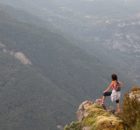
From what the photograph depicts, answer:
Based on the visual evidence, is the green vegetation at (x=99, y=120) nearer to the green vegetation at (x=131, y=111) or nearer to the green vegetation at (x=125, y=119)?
the green vegetation at (x=125, y=119)

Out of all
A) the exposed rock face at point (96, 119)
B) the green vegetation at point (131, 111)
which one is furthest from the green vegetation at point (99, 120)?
the green vegetation at point (131, 111)

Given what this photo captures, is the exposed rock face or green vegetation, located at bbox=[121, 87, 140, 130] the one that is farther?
the exposed rock face

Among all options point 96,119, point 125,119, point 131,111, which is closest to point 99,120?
point 96,119

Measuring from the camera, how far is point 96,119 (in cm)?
3406

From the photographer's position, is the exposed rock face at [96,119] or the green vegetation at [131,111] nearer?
the green vegetation at [131,111]

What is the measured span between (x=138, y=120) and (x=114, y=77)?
9467 millimetres

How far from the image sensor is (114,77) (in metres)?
36.5

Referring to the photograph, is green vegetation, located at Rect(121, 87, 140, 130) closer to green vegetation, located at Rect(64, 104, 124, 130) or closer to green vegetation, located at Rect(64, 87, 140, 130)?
green vegetation, located at Rect(64, 87, 140, 130)

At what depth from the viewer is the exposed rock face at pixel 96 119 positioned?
30.7m

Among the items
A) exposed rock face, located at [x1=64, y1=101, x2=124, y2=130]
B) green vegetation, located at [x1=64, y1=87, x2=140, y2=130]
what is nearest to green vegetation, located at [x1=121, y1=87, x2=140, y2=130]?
green vegetation, located at [x1=64, y1=87, x2=140, y2=130]

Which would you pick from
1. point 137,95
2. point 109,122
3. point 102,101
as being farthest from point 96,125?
point 102,101

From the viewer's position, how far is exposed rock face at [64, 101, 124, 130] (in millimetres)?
30747

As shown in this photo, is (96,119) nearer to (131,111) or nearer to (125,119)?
(125,119)

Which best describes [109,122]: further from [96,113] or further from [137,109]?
[96,113]
